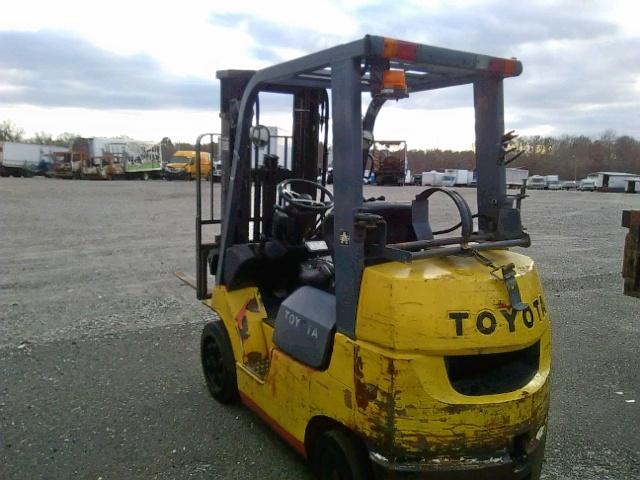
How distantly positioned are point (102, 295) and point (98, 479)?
4606mm

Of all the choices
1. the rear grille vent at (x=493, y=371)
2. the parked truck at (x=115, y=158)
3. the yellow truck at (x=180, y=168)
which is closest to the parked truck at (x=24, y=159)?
the parked truck at (x=115, y=158)

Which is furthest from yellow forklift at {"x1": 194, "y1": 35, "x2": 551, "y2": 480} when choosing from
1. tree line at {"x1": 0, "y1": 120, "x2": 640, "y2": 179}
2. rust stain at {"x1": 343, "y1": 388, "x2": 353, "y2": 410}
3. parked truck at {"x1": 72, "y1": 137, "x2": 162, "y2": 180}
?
tree line at {"x1": 0, "y1": 120, "x2": 640, "y2": 179}

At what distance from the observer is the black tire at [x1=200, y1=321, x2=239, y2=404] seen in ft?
14.1

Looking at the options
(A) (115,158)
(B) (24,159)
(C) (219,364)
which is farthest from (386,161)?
(B) (24,159)

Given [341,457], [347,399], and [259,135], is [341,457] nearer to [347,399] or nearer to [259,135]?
[347,399]

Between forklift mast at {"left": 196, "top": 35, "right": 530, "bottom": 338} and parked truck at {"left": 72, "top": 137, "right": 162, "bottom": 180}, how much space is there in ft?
140

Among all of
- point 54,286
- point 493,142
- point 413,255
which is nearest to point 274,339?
point 413,255

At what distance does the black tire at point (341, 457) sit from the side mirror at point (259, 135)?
6.58 ft

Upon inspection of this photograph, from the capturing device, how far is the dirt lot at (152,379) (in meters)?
3.73

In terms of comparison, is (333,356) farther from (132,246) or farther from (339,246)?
(132,246)

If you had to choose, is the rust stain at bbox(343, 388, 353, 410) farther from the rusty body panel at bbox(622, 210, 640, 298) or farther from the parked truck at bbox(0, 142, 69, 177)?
the parked truck at bbox(0, 142, 69, 177)

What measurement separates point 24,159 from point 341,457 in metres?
53.2

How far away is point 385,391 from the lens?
8.74 feet

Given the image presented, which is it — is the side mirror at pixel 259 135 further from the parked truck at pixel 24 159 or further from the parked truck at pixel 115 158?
the parked truck at pixel 24 159
